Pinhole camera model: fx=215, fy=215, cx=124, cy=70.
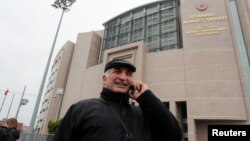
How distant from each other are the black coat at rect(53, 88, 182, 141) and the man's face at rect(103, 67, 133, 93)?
6cm

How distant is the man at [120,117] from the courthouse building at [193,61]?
2470cm

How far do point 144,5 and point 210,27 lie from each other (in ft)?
53.4

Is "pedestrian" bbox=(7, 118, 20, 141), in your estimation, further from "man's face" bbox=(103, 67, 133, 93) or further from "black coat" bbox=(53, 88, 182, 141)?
"man's face" bbox=(103, 67, 133, 93)

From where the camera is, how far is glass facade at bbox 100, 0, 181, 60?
36.9 meters

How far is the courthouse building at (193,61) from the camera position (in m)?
25.3

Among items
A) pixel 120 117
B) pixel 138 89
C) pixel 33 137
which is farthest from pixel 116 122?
pixel 33 137

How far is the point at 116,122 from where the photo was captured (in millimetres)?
1720

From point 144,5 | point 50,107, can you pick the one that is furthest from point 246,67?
point 50,107

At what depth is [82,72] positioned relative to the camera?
4238 cm

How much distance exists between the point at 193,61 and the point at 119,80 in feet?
Answer: 92.5

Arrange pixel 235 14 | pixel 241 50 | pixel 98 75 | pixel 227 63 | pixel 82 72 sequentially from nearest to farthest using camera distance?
1. pixel 227 63
2. pixel 241 50
3. pixel 235 14
4. pixel 98 75
5. pixel 82 72

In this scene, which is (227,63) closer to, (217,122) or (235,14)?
(217,122)

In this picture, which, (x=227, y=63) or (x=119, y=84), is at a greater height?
(x=227, y=63)

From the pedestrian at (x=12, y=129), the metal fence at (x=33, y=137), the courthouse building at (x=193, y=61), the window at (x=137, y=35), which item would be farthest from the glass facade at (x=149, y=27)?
the pedestrian at (x=12, y=129)
